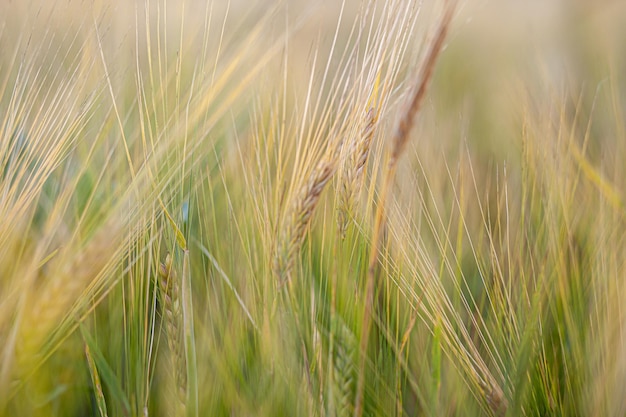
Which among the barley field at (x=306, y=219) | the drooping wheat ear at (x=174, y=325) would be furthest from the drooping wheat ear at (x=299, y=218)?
the drooping wheat ear at (x=174, y=325)

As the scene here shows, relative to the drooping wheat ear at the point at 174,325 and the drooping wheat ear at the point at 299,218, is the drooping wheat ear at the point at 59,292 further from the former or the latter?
the drooping wheat ear at the point at 299,218

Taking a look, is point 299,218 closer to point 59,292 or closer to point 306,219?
point 306,219

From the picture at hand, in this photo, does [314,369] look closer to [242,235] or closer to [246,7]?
[242,235]

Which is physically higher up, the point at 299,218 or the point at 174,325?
the point at 299,218

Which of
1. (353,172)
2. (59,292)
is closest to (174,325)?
(59,292)

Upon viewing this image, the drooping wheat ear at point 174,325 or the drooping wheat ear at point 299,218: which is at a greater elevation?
the drooping wheat ear at point 299,218

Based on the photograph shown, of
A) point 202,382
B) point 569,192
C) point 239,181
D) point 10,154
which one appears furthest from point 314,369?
point 10,154

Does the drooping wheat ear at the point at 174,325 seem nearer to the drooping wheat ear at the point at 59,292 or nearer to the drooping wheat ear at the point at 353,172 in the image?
the drooping wheat ear at the point at 59,292
